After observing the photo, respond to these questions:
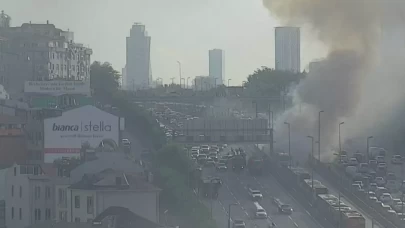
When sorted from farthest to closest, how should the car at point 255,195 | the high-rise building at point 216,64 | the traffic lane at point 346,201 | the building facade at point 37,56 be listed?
the high-rise building at point 216,64, the building facade at point 37,56, the car at point 255,195, the traffic lane at point 346,201

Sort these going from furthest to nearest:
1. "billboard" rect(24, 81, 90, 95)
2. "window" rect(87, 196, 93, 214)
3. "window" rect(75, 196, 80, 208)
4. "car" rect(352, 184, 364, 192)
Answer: "billboard" rect(24, 81, 90, 95)
"car" rect(352, 184, 364, 192)
"window" rect(75, 196, 80, 208)
"window" rect(87, 196, 93, 214)

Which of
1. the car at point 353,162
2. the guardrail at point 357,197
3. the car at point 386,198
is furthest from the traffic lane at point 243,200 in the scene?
the car at point 353,162

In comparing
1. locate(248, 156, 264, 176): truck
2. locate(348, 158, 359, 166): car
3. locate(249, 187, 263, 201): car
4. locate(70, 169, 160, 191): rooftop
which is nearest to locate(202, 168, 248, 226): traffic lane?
locate(249, 187, 263, 201): car

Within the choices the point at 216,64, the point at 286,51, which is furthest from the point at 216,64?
the point at 286,51

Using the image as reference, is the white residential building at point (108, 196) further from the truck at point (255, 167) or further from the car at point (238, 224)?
the truck at point (255, 167)

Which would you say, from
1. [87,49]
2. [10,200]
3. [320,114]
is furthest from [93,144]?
[87,49]

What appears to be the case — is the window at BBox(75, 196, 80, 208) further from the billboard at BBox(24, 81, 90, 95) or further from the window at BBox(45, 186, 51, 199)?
the billboard at BBox(24, 81, 90, 95)
